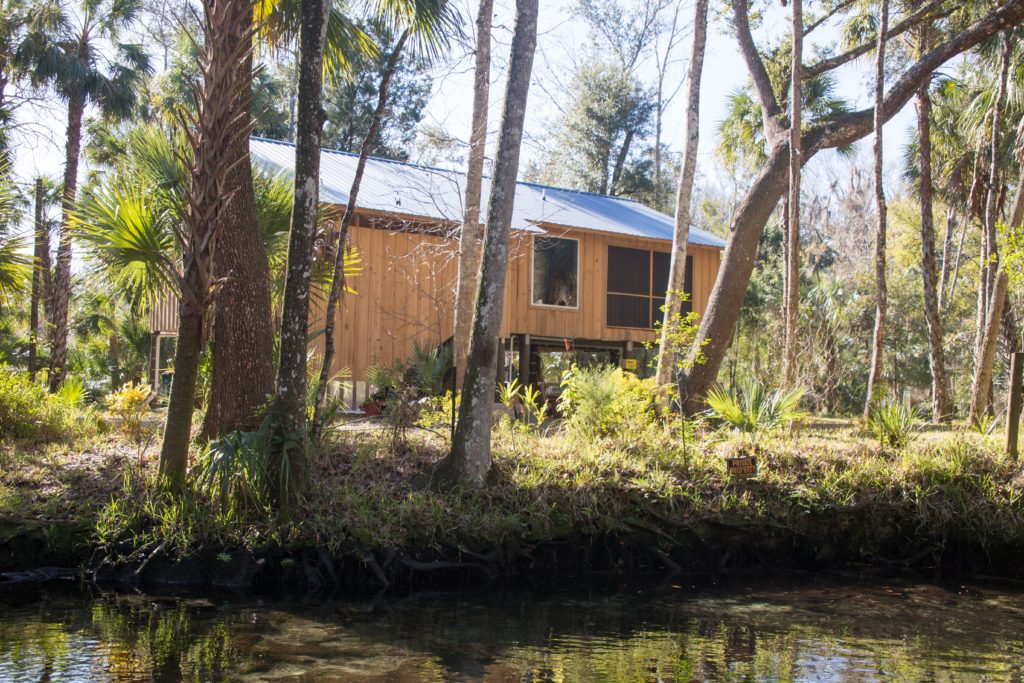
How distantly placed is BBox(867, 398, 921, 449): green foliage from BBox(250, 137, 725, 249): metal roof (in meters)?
6.23

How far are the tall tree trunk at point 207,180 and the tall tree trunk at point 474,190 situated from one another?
13.9ft

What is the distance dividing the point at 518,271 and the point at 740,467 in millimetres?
9792

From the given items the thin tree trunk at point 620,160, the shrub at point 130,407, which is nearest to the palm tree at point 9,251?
the shrub at point 130,407

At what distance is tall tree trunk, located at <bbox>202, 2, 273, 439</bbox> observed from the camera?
850cm

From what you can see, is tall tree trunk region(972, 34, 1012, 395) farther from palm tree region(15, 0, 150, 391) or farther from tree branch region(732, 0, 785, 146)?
palm tree region(15, 0, 150, 391)

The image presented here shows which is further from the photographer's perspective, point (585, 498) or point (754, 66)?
point (754, 66)

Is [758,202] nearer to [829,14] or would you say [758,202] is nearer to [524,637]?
[829,14]

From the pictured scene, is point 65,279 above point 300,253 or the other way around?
above

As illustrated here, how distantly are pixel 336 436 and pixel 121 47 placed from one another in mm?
13904

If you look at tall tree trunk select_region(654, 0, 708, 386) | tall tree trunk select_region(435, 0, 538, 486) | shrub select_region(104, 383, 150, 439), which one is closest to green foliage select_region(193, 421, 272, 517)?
tall tree trunk select_region(435, 0, 538, 486)

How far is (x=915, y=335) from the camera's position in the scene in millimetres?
25344

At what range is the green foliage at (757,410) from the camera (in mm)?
10023

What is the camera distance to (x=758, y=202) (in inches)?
480

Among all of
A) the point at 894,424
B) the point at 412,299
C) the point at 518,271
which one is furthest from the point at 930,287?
the point at 412,299
